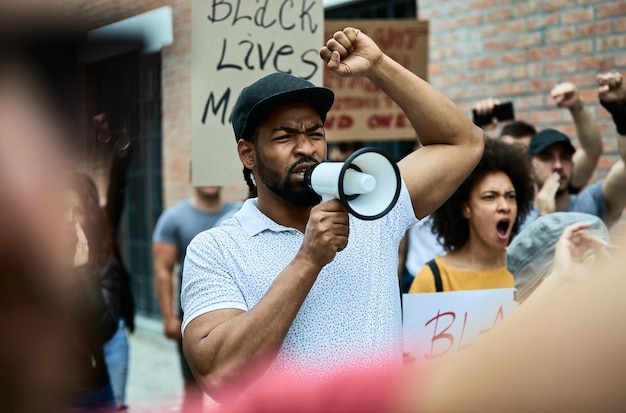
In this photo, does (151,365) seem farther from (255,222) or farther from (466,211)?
(255,222)

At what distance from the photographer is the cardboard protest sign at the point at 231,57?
2.99 metres

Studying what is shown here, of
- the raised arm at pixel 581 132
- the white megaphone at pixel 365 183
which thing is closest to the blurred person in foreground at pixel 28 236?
the white megaphone at pixel 365 183

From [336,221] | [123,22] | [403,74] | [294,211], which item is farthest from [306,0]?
[123,22]

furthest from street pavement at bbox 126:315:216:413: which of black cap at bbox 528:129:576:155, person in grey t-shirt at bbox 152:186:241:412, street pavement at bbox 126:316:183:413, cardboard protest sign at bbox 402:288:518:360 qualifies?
cardboard protest sign at bbox 402:288:518:360

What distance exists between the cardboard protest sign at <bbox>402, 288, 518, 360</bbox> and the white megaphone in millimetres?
1033

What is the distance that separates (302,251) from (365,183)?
0.22m

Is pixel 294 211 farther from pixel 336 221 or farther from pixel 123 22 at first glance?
pixel 123 22

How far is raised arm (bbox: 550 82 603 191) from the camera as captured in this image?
4.08 m

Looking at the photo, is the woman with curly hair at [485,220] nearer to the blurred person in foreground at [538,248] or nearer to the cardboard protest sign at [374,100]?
the blurred person in foreground at [538,248]

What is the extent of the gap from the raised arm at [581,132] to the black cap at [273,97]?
7.35 feet

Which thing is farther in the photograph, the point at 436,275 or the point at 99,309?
the point at 99,309

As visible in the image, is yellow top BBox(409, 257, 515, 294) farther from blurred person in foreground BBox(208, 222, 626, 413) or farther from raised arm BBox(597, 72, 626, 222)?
blurred person in foreground BBox(208, 222, 626, 413)

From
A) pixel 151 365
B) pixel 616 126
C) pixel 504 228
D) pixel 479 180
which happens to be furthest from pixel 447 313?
pixel 151 365

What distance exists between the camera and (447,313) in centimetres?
280
